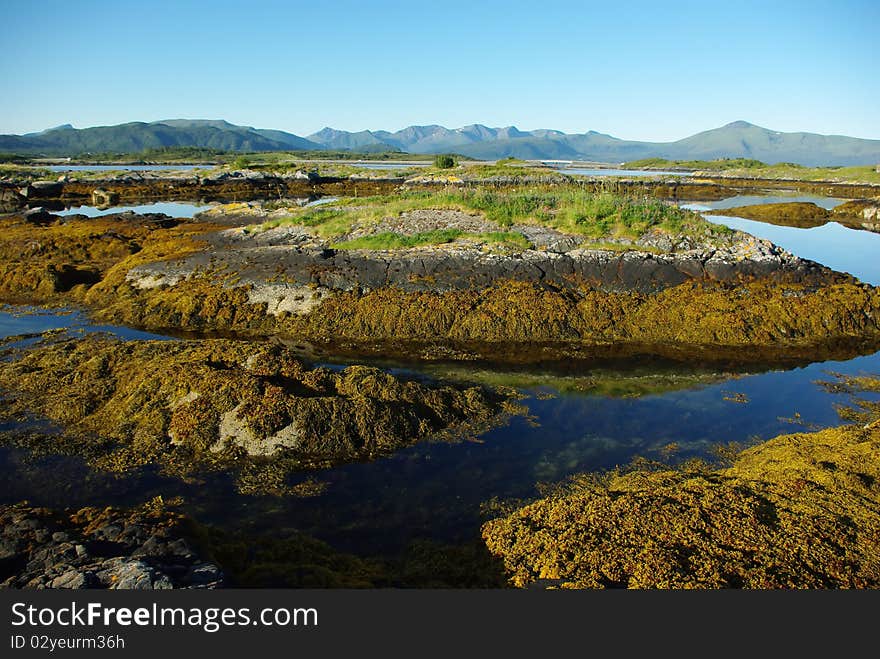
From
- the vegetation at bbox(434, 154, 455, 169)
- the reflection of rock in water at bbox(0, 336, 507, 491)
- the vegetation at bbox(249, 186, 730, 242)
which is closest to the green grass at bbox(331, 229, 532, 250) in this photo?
the vegetation at bbox(249, 186, 730, 242)

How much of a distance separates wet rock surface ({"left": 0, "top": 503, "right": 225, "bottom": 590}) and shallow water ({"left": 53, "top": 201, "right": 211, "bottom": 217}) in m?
36.0

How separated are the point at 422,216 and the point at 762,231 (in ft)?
75.2

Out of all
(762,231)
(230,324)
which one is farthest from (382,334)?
(762,231)

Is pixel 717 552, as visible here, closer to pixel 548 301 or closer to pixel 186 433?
pixel 186 433

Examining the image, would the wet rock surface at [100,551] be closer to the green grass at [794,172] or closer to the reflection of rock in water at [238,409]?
the reflection of rock in water at [238,409]

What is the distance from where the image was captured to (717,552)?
5.59m

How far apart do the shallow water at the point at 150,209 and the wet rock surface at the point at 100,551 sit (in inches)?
1416

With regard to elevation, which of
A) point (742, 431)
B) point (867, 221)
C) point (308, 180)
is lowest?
point (742, 431)

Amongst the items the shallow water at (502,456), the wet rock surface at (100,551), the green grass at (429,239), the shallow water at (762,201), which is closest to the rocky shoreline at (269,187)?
the shallow water at (762,201)

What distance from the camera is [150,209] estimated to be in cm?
4162

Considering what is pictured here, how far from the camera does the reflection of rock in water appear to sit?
28.9 feet

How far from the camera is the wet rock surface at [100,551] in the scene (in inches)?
177

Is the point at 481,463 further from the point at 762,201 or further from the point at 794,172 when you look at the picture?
the point at 794,172

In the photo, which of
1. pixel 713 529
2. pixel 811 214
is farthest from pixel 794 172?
pixel 713 529
